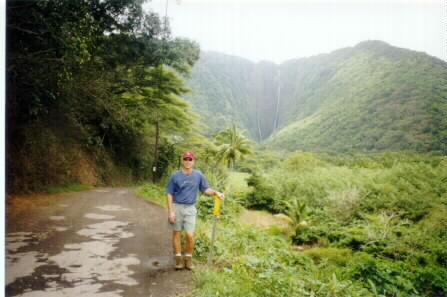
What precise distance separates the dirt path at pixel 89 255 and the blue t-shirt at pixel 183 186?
74 cm

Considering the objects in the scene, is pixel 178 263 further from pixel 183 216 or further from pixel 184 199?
pixel 184 199

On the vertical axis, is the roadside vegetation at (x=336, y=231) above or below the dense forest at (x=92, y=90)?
below

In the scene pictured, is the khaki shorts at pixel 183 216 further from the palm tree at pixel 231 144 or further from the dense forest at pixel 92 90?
the palm tree at pixel 231 144

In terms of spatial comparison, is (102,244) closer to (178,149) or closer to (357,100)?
(178,149)

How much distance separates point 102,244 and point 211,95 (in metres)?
4.59

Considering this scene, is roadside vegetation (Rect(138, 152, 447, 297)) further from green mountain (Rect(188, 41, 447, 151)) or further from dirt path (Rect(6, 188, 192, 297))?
green mountain (Rect(188, 41, 447, 151))

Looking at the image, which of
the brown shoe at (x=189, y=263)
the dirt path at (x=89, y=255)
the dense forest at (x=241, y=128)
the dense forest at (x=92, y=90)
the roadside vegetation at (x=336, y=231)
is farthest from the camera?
the dense forest at (x=241, y=128)

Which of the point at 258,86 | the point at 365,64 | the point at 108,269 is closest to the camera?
the point at 108,269

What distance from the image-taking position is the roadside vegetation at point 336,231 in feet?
9.70

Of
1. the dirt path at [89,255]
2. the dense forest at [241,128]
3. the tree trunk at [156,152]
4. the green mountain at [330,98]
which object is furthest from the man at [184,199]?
the tree trunk at [156,152]

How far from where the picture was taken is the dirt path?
257 cm

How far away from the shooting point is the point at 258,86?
23.9ft

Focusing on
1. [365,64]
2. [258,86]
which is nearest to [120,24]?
[258,86]

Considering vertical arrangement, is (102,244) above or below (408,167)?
below
